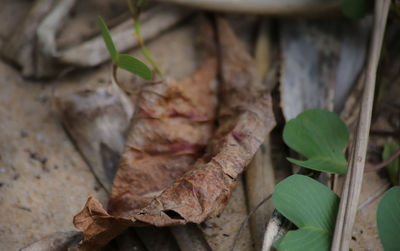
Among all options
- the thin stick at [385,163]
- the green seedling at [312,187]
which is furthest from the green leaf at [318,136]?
the thin stick at [385,163]

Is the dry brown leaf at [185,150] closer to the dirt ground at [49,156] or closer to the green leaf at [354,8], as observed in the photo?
the dirt ground at [49,156]

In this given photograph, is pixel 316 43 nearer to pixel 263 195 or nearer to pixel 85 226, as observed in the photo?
pixel 263 195

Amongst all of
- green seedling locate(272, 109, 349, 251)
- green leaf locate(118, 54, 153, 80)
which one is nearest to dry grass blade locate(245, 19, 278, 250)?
green seedling locate(272, 109, 349, 251)

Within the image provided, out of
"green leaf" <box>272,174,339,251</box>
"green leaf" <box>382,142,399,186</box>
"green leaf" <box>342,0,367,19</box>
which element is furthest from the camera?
"green leaf" <box>342,0,367,19</box>

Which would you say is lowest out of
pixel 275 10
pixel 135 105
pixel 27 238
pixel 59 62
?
pixel 27 238

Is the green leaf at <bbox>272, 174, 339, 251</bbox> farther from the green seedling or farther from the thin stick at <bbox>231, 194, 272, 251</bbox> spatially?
the thin stick at <bbox>231, 194, 272, 251</bbox>

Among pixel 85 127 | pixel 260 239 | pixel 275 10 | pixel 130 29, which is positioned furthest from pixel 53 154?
pixel 275 10
